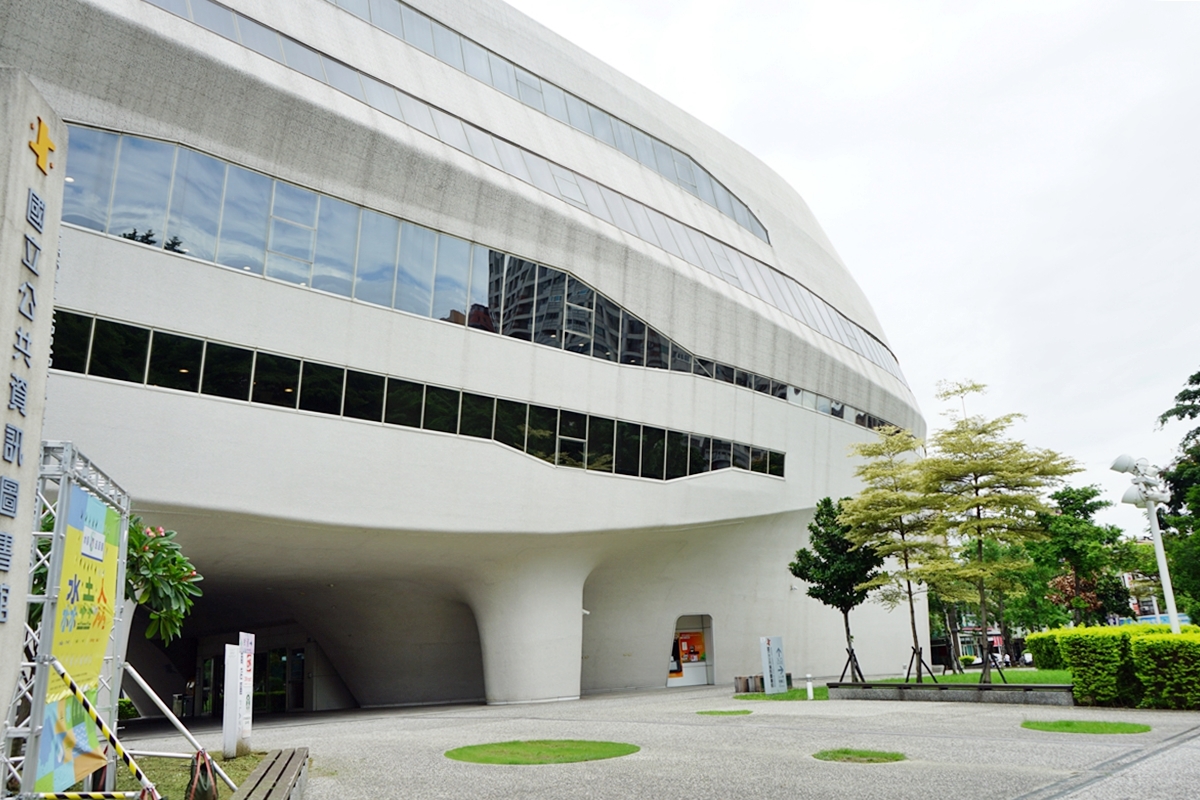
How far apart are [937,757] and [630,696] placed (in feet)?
56.2

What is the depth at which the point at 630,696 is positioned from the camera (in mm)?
27484

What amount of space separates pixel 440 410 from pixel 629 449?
683 centimetres

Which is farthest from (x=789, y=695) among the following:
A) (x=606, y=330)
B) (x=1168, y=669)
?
(x=606, y=330)

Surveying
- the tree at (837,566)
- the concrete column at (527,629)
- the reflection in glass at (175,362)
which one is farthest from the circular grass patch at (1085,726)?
the reflection in glass at (175,362)

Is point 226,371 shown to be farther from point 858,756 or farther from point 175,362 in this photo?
point 858,756

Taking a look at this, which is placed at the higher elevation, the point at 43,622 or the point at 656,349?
the point at 656,349

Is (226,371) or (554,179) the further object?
(554,179)

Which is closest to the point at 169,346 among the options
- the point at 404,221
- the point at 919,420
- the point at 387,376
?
the point at 387,376

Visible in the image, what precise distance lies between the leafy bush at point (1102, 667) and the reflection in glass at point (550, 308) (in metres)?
15.1

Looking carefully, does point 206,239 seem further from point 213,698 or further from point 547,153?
point 213,698

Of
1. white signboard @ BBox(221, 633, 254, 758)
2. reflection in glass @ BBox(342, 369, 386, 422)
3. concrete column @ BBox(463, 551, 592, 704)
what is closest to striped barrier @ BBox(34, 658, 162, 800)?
white signboard @ BBox(221, 633, 254, 758)

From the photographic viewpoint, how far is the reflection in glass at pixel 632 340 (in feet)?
89.4

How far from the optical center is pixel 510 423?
79.3ft

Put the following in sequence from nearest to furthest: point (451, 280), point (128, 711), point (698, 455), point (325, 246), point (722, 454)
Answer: point (325, 246), point (451, 280), point (698, 455), point (722, 454), point (128, 711)
